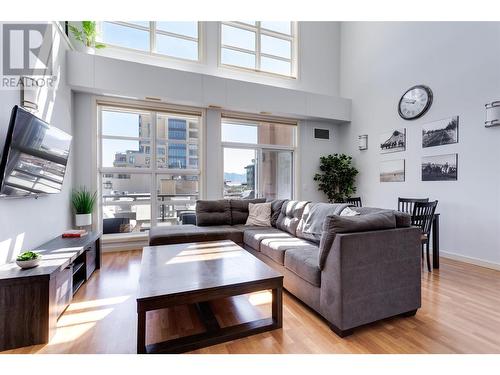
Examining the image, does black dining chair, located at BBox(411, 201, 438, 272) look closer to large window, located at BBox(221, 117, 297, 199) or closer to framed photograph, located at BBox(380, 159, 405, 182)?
framed photograph, located at BBox(380, 159, 405, 182)

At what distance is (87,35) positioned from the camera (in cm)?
381

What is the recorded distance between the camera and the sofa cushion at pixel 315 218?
2746 millimetres

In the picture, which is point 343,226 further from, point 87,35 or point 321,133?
point 87,35

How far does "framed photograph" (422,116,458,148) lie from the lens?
11.7 feet

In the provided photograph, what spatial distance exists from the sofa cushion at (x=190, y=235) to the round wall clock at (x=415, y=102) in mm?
3506

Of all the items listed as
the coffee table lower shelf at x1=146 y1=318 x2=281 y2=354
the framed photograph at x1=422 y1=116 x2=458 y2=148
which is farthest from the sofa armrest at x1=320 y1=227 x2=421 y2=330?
the framed photograph at x1=422 y1=116 x2=458 y2=148

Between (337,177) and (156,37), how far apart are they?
4.50 m

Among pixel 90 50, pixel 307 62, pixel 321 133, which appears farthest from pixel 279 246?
pixel 307 62

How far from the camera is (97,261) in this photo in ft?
10.5

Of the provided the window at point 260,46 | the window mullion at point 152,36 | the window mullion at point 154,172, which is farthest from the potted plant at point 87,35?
the window at point 260,46

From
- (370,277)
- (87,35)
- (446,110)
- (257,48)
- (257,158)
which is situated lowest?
(370,277)

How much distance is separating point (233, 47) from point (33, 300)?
5.06 meters
